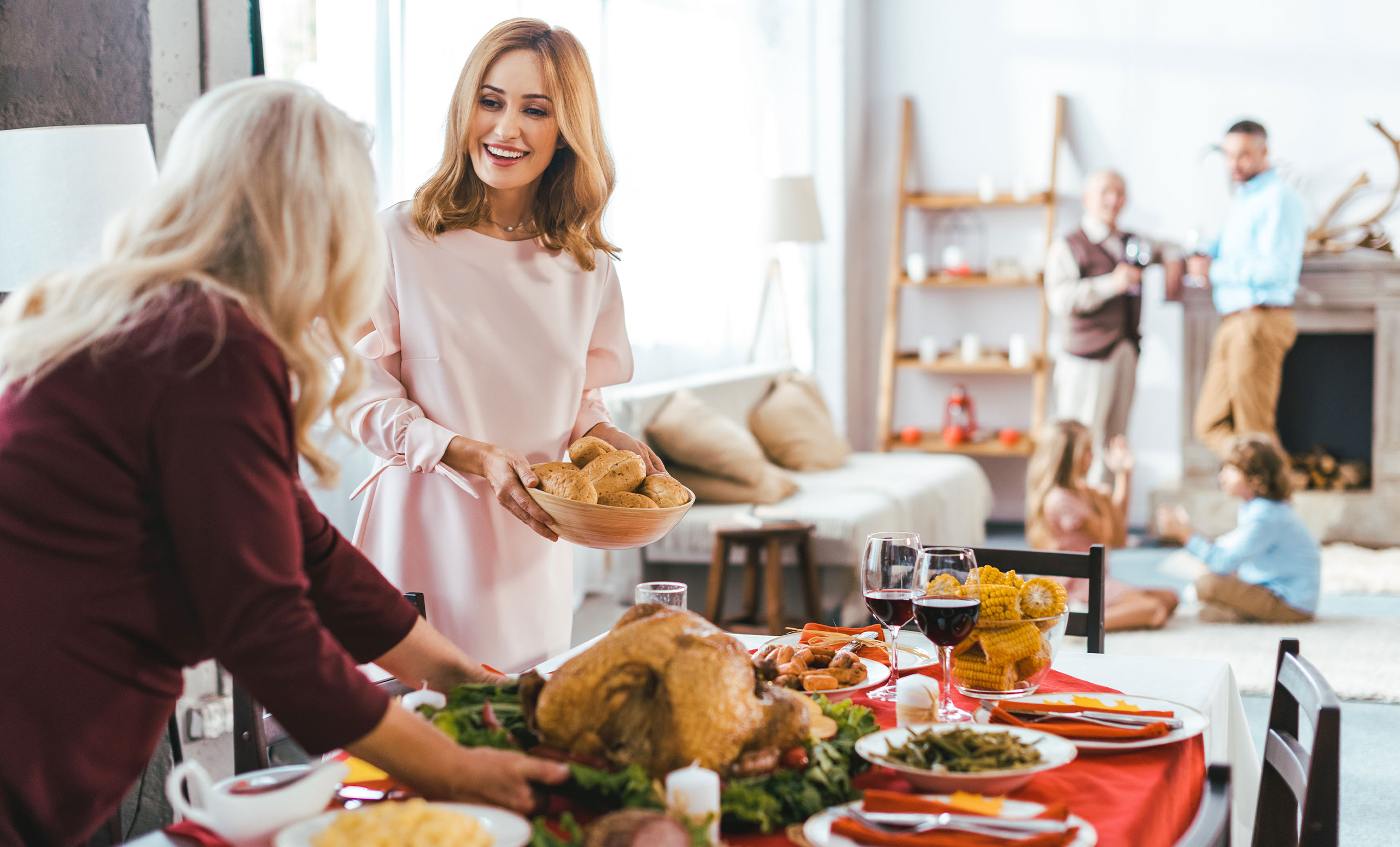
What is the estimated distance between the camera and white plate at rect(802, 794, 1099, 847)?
1.02 meters

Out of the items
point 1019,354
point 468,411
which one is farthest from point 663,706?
point 1019,354

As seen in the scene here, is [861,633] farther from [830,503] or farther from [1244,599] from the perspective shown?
[1244,599]

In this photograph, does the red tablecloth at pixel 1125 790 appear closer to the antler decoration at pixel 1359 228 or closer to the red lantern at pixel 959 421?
the red lantern at pixel 959 421

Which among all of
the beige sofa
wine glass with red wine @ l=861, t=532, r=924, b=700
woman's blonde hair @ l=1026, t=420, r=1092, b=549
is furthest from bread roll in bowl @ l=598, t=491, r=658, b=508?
woman's blonde hair @ l=1026, t=420, r=1092, b=549

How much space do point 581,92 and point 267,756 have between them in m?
1.06

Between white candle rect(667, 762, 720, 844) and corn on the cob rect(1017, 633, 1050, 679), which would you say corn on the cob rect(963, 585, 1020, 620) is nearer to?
corn on the cob rect(1017, 633, 1050, 679)

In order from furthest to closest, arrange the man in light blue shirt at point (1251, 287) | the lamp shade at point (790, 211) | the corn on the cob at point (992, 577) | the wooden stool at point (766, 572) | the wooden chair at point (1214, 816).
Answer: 1. the man in light blue shirt at point (1251, 287)
2. the lamp shade at point (790, 211)
3. the wooden stool at point (766, 572)
4. the corn on the cob at point (992, 577)
5. the wooden chair at point (1214, 816)

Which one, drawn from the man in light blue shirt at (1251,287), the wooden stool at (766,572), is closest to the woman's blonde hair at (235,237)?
the wooden stool at (766,572)

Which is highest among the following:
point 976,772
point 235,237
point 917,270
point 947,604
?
point 917,270

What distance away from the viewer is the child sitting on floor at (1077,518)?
14.4 ft

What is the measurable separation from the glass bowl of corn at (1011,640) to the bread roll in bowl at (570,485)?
517mm

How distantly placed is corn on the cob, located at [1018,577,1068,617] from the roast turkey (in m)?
0.45

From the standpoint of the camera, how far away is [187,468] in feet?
3.14

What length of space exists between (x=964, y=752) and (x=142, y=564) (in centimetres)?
74
